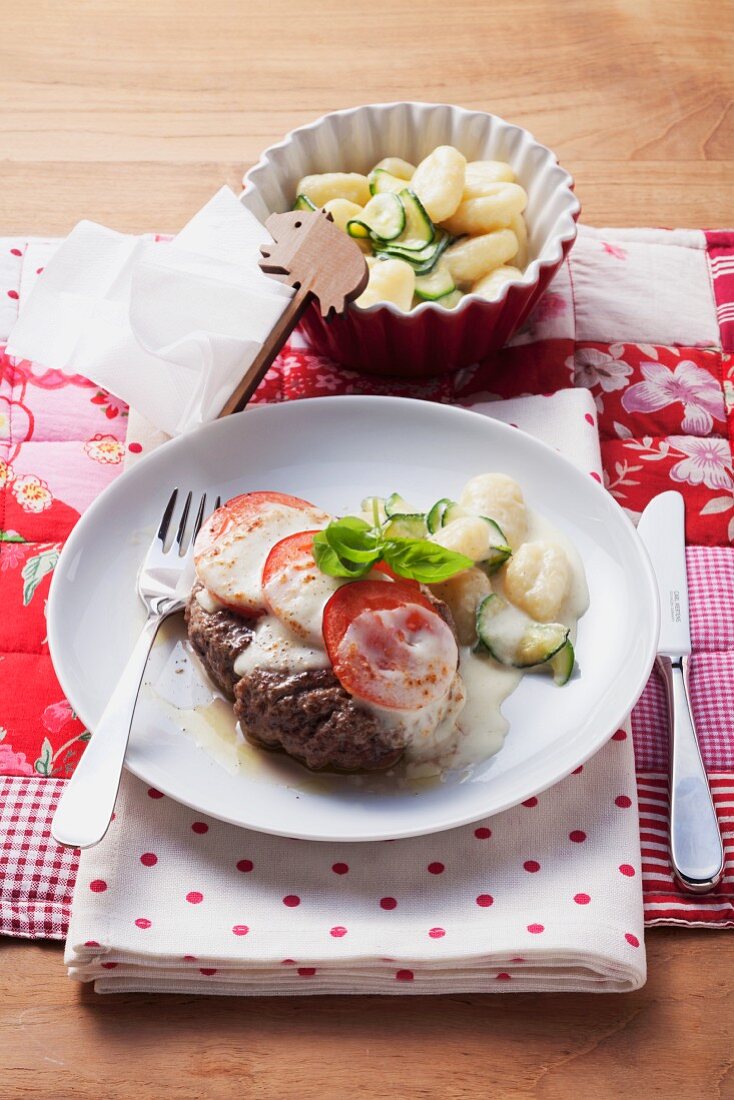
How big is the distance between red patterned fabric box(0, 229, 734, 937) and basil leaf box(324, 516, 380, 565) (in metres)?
0.71

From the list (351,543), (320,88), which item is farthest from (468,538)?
(320,88)

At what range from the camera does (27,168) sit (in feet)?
11.5

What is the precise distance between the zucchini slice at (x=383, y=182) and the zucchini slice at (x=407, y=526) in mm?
975

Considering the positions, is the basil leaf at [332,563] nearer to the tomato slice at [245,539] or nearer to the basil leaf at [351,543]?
the basil leaf at [351,543]

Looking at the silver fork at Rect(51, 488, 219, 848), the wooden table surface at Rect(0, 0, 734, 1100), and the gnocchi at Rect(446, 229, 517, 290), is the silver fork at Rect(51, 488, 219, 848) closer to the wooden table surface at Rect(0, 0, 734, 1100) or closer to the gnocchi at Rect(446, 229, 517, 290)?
the gnocchi at Rect(446, 229, 517, 290)

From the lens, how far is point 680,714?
2291 mm

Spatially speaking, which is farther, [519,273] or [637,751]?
[519,273]

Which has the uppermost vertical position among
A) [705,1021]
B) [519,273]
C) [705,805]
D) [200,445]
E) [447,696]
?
[519,273]

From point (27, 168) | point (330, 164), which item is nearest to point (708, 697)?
point (330, 164)

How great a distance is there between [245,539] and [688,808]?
1.01m

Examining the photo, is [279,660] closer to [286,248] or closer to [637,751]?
[637,751]

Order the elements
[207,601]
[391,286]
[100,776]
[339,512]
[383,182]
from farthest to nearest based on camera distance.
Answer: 1. [383,182]
2. [391,286]
3. [339,512]
4. [207,601]
5. [100,776]

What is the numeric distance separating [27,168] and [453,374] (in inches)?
62.5

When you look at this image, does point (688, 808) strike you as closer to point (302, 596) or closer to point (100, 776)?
point (302, 596)
